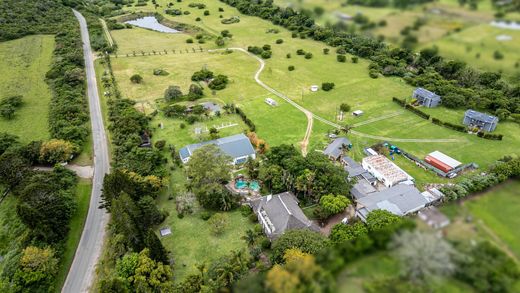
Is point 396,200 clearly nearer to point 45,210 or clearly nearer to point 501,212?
point 501,212

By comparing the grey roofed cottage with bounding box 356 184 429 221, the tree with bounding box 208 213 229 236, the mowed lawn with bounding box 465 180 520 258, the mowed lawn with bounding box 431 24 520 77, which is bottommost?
the tree with bounding box 208 213 229 236

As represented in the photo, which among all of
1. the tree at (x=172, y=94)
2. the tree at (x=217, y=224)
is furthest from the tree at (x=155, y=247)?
the tree at (x=172, y=94)

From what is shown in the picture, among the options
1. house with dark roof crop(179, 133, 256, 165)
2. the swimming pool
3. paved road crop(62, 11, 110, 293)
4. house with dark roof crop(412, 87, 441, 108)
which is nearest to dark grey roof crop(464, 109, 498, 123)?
house with dark roof crop(412, 87, 441, 108)

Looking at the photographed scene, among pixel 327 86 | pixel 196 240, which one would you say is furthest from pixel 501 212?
pixel 327 86

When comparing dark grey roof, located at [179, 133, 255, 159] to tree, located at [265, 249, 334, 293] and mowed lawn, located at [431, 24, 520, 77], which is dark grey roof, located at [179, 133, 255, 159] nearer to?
mowed lawn, located at [431, 24, 520, 77]

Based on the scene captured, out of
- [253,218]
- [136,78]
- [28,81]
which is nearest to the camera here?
[253,218]

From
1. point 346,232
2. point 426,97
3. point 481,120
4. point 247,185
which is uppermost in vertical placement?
point 426,97
